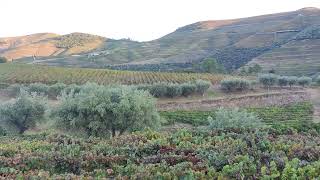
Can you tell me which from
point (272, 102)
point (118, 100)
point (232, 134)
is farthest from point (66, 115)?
point (272, 102)

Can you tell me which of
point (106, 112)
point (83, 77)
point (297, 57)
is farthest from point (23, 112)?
point (297, 57)

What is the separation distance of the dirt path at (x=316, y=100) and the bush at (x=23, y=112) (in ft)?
108

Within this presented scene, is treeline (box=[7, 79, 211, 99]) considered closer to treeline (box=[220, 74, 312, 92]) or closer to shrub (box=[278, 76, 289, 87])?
treeline (box=[220, 74, 312, 92])

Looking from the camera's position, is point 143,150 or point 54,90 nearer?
point 143,150

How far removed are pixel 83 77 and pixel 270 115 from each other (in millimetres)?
46177

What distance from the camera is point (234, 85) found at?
81.8m

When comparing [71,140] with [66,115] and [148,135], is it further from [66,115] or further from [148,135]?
[66,115]

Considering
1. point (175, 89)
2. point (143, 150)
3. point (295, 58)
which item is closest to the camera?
point (143, 150)

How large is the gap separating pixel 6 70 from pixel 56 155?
93821 mm

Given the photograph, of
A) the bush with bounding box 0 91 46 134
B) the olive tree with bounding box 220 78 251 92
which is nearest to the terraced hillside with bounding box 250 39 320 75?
the olive tree with bounding box 220 78 251 92

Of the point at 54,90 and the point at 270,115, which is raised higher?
the point at 54,90

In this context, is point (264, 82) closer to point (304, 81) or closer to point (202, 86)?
point (304, 81)

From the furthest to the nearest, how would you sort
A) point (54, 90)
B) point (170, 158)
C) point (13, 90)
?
point (13, 90) < point (54, 90) < point (170, 158)

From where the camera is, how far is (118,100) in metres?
37.3
